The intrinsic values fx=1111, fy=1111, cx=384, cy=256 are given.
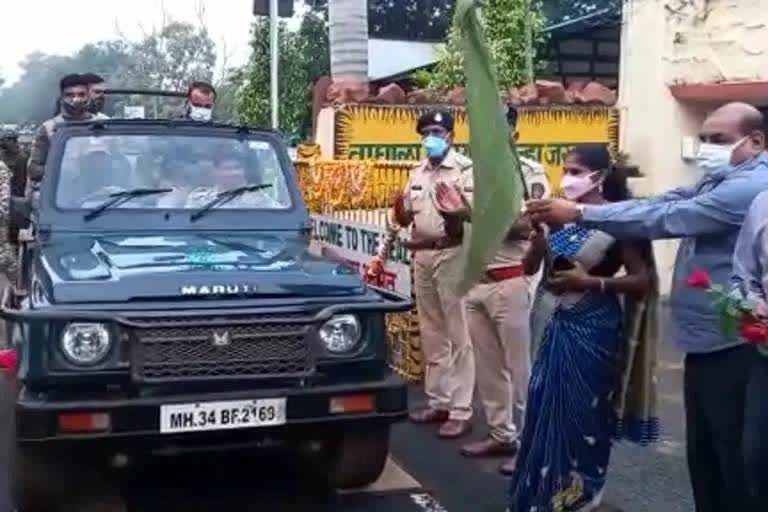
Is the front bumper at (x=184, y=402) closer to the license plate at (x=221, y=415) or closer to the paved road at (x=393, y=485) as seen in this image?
the license plate at (x=221, y=415)

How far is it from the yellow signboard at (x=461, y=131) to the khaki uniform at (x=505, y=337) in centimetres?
448

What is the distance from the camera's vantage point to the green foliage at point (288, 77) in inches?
931

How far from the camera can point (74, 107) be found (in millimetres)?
7574

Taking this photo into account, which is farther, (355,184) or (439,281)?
(355,184)

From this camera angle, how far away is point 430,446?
6.29m

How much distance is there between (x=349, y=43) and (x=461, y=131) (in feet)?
5.03

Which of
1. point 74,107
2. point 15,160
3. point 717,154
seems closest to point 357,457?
point 717,154

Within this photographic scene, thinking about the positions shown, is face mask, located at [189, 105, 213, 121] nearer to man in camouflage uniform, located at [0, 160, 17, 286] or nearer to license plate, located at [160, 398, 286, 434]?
man in camouflage uniform, located at [0, 160, 17, 286]

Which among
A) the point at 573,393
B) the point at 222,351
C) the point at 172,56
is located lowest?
the point at 573,393

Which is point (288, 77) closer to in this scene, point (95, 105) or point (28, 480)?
point (95, 105)

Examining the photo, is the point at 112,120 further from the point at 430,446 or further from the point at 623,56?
the point at 623,56

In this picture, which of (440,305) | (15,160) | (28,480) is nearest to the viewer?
(28,480)

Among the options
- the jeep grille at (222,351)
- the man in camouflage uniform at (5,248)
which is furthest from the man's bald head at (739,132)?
the man in camouflage uniform at (5,248)

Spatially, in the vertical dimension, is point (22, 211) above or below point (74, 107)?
below
